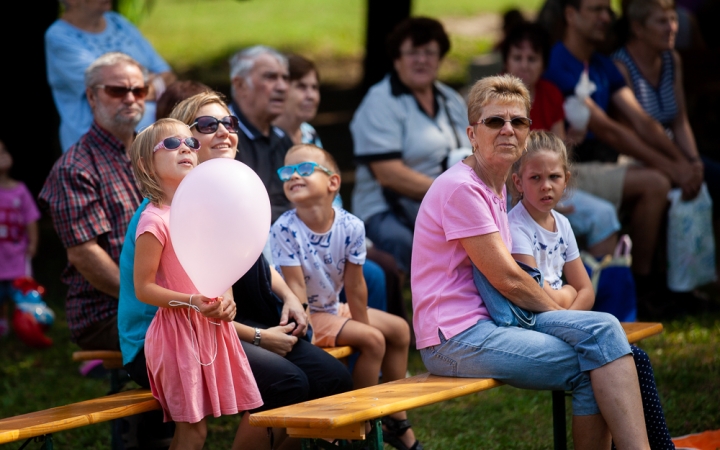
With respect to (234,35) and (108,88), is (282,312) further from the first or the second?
(234,35)

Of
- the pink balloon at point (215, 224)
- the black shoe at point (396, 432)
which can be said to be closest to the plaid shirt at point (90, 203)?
the pink balloon at point (215, 224)

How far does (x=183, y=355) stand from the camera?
10.5 feet

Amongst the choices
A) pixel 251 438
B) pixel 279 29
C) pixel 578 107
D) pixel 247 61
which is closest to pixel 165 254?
pixel 251 438

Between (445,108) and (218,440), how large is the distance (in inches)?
103

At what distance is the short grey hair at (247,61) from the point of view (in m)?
4.88

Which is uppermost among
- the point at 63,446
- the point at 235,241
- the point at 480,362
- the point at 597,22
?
the point at 597,22

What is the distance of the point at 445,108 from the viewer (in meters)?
5.85

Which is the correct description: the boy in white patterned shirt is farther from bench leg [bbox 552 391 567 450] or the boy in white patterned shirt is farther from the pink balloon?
the pink balloon

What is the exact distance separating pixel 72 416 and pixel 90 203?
4.00 ft

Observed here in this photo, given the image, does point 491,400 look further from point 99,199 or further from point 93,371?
point 93,371

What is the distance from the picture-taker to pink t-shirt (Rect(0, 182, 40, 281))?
660 cm

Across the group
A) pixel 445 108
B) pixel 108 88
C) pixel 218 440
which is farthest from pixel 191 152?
pixel 445 108

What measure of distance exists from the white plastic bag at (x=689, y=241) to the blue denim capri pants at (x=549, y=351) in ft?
10.1

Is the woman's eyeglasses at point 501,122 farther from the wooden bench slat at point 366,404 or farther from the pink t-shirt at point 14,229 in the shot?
the pink t-shirt at point 14,229
